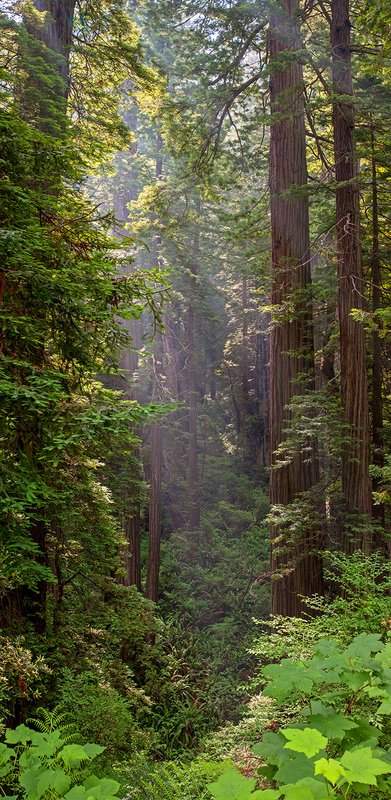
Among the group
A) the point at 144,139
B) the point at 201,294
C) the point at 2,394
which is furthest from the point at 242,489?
the point at 2,394

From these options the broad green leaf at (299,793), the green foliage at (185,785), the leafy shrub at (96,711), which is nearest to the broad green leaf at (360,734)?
the broad green leaf at (299,793)

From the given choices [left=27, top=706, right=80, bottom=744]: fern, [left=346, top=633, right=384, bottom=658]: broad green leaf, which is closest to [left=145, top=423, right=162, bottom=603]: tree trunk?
[left=27, top=706, right=80, bottom=744]: fern

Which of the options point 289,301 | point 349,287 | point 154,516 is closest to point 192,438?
point 154,516

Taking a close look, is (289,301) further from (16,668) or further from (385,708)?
(385,708)

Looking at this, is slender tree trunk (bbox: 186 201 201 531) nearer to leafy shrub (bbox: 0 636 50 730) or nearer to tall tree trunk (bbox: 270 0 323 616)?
tall tree trunk (bbox: 270 0 323 616)

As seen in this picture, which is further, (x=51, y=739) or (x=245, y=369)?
(x=245, y=369)

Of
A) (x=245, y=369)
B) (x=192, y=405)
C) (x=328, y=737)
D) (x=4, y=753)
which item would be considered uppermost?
(x=245, y=369)

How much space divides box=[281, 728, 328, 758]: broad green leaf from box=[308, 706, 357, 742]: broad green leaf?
0.29 meters

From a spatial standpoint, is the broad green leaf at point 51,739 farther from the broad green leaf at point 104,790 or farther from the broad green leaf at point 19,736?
the broad green leaf at point 104,790

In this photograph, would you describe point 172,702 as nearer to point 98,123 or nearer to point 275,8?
point 98,123

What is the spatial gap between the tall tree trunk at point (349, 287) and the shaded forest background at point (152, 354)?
0.09ft

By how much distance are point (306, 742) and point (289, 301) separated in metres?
6.21

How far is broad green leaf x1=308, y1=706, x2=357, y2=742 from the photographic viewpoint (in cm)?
175

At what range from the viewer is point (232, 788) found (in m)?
1.48
